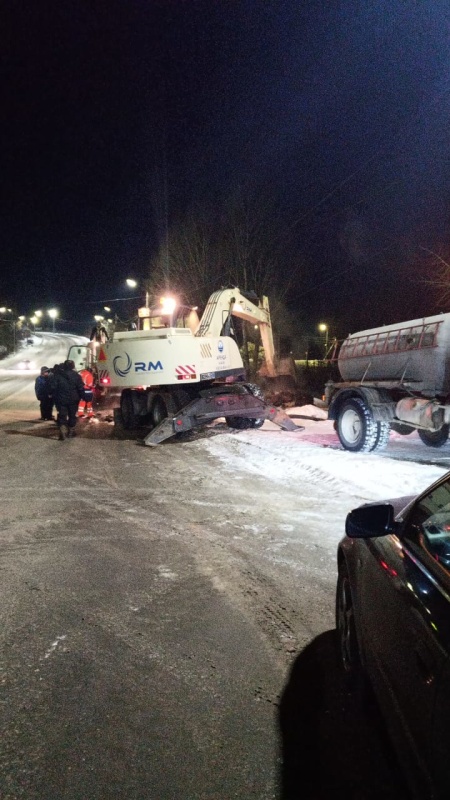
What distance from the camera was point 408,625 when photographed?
6.48 feet

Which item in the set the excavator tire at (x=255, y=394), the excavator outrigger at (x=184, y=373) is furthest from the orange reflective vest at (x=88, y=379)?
the excavator tire at (x=255, y=394)

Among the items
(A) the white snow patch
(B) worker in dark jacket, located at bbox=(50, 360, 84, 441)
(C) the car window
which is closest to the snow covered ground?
(B) worker in dark jacket, located at bbox=(50, 360, 84, 441)

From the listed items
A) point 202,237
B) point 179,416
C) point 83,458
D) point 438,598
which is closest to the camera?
point 438,598

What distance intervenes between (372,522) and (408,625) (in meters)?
0.60

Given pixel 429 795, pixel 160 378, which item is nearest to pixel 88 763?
pixel 429 795

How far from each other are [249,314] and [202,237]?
14170mm

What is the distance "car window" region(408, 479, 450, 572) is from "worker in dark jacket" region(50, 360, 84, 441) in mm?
10765

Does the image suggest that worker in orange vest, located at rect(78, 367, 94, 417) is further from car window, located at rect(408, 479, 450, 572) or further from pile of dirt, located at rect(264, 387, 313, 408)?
car window, located at rect(408, 479, 450, 572)

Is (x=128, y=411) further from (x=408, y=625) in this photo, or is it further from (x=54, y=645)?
(x=408, y=625)

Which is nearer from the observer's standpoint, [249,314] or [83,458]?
[83,458]

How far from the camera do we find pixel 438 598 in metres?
1.87

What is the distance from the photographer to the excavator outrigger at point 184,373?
11781 mm

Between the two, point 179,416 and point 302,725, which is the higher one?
point 179,416

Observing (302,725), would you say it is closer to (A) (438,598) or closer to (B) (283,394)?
(A) (438,598)
